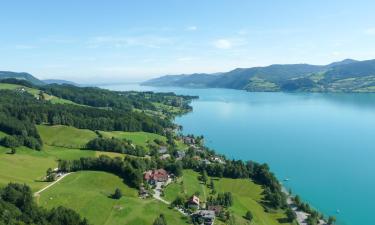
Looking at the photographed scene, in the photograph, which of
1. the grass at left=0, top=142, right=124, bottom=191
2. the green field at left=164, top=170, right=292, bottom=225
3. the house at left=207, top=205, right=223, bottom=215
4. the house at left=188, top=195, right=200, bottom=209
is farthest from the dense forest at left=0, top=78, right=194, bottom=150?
the house at left=207, top=205, right=223, bottom=215

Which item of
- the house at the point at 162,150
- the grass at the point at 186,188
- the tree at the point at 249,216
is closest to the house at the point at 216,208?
the tree at the point at 249,216

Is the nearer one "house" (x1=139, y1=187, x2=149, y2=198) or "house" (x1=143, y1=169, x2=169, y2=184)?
"house" (x1=139, y1=187, x2=149, y2=198)

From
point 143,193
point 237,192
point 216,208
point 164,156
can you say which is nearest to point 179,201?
point 216,208

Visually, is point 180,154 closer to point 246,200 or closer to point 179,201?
point 246,200

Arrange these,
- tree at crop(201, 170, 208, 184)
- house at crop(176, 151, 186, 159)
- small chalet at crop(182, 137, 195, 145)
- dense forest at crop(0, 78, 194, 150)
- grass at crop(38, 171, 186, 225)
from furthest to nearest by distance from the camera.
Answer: small chalet at crop(182, 137, 195, 145) < house at crop(176, 151, 186, 159) < dense forest at crop(0, 78, 194, 150) < tree at crop(201, 170, 208, 184) < grass at crop(38, 171, 186, 225)

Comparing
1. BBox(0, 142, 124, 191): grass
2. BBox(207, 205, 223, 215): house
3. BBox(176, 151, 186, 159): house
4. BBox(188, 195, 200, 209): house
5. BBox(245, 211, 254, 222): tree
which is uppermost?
BBox(0, 142, 124, 191): grass

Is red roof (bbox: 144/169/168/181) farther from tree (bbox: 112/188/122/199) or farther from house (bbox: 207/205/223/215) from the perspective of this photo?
house (bbox: 207/205/223/215)

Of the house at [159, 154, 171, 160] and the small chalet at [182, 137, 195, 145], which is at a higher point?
the house at [159, 154, 171, 160]
